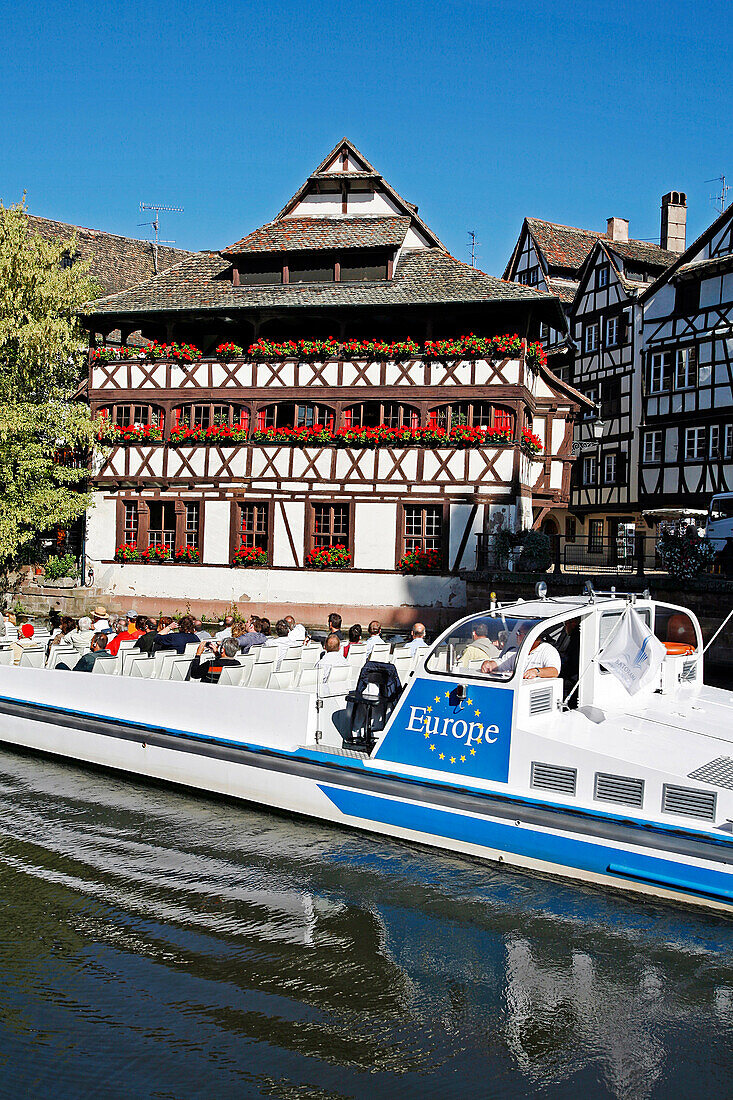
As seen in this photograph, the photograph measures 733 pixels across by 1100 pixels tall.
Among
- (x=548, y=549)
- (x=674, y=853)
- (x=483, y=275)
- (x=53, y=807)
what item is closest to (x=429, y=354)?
(x=483, y=275)

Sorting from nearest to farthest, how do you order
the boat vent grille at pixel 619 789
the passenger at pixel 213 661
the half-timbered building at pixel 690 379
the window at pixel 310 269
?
1. the boat vent grille at pixel 619 789
2. the passenger at pixel 213 661
3. the window at pixel 310 269
4. the half-timbered building at pixel 690 379

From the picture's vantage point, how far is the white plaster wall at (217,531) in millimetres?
28984

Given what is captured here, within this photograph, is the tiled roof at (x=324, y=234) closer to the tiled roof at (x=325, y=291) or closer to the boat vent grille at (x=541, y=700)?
the tiled roof at (x=325, y=291)

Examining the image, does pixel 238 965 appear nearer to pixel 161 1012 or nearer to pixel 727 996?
pixel 161 1012

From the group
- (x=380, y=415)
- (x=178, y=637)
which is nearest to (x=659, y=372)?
(x=380, y=415)

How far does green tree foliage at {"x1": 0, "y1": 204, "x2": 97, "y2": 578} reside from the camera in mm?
26312

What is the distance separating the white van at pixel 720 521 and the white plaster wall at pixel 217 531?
1347 cm

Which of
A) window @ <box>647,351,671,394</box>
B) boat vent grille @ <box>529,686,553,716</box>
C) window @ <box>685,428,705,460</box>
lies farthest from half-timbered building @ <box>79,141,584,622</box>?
boat vent grille @ <box>529,686,553,716</box>

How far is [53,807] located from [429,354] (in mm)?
19500

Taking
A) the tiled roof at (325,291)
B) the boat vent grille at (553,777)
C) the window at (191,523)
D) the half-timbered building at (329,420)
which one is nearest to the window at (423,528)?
the half-timbered building at (329,420)

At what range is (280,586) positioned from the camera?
92.6 ft

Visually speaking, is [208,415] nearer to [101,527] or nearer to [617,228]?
[101,527]

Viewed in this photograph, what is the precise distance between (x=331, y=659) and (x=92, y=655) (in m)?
3.46

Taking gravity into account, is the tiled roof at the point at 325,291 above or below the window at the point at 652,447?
above
